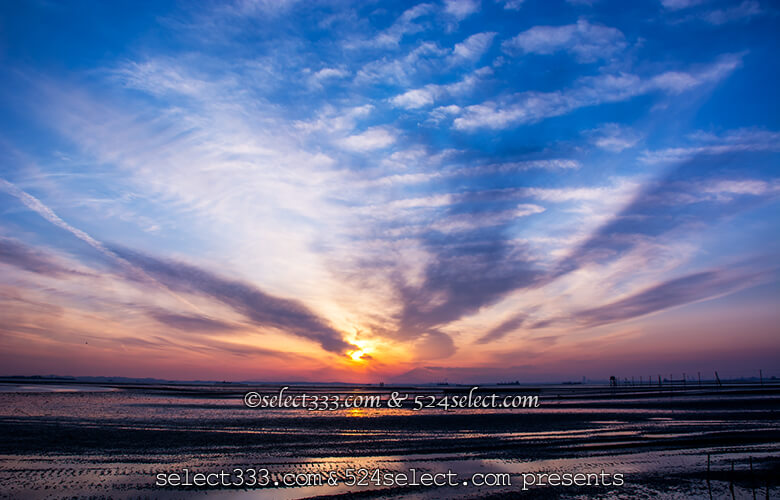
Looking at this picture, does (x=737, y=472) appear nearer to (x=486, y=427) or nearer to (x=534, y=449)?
Answer: (x=534, y=449)

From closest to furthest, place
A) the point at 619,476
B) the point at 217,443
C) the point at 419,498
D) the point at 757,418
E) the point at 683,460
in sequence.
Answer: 1. the point at 419,498
2. the point at 619,476
3. the point at 683,460
4. the point at 217,443
5. the point at 757,418

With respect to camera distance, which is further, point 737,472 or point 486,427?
point 486,427

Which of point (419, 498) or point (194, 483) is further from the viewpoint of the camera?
point (194, 483)

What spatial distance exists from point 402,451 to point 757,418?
3825 centimetres

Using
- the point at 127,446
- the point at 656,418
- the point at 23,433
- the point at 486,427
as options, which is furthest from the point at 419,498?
the point at 656,418

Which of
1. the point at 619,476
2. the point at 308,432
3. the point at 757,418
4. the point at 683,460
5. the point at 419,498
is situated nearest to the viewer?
the point at 419,498

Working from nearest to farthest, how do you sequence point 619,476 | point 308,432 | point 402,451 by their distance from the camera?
point 619,476, point 402,451, point 308,432

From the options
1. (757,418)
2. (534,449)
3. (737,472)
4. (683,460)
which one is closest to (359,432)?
(534,449)

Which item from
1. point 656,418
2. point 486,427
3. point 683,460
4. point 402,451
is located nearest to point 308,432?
point 402,451

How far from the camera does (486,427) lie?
35.8m

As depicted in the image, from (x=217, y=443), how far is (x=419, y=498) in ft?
54.5

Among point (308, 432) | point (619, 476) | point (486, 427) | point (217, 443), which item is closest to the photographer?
point (619, 476)

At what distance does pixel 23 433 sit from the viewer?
27.8m

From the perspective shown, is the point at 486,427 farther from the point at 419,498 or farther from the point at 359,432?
the point at 419,498
